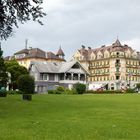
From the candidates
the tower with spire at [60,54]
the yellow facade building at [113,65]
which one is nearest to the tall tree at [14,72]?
the yellow facade building at [113,65]

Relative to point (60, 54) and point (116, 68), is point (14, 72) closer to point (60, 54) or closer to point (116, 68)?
point (116, 68)

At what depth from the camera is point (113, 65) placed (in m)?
158

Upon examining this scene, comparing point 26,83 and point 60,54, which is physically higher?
point 60,54

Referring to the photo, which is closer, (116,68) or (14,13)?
(14,13)

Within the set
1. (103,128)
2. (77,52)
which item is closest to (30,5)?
(103,128)

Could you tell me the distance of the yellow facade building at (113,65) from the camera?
156750mm

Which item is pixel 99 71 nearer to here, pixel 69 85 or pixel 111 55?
pixel 111 55

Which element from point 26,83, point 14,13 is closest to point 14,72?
point 26,83

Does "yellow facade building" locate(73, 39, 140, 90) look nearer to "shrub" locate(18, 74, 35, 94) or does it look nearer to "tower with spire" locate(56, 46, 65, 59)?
"tower with spire" locate(56, 46, 65, 59)

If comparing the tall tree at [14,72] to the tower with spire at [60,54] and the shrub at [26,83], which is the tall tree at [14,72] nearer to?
the shrub at [26,83]

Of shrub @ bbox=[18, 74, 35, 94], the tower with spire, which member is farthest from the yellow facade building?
shrub @ bbox=[18, 74, 35, 94]

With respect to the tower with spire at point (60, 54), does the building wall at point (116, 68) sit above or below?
below

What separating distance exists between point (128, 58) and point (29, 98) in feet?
Answer: 384

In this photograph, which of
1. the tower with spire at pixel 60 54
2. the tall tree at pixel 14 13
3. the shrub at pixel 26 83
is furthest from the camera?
the tower with spire at pixel 60 54
